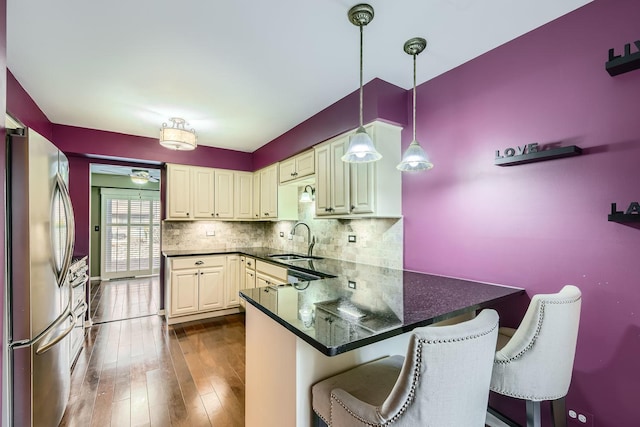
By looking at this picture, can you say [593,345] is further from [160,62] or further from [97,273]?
[97,273]

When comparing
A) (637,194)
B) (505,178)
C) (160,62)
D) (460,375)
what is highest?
(160,62)

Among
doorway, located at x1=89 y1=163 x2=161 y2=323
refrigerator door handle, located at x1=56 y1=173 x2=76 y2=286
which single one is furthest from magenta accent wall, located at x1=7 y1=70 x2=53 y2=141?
doorway, located at x1=89 y1=163 x2=161 y2=323

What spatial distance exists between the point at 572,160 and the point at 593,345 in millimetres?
951

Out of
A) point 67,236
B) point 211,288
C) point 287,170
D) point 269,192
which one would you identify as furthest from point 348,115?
point 211,288

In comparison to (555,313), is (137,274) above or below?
below

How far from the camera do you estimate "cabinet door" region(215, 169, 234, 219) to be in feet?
13.6

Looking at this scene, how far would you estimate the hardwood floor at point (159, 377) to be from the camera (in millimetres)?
1851

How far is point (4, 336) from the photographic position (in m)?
1.29

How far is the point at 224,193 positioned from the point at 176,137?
1.50 metres

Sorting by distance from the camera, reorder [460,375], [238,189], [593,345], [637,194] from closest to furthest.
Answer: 1. [460,375]
2. [637,194]
3. [593,345]
4. [238,189]

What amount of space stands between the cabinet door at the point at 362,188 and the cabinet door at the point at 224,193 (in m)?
2.43

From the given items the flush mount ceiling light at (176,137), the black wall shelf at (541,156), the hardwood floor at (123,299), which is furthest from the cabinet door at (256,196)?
the black wall shelf at (541,156)

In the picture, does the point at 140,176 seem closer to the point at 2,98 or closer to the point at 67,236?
the point at 67,236

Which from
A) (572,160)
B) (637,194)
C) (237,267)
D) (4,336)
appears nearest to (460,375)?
(637,194)
